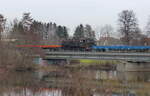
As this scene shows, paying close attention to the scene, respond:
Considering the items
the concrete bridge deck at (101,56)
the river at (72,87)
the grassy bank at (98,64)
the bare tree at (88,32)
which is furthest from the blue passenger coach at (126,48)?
the bare tree at (88,32)

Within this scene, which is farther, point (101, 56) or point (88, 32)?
point (88, 32)

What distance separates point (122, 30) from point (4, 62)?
132 feet

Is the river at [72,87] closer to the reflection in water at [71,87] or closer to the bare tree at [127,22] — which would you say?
the reflection in water at [71,87]

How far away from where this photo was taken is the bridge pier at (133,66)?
6769 centimetres

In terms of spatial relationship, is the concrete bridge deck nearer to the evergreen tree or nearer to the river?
the river

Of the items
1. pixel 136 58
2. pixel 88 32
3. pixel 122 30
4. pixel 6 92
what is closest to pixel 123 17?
pixel 122 30

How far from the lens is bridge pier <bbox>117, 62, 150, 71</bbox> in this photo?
67.7 m

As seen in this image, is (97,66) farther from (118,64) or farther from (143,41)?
(143,41)

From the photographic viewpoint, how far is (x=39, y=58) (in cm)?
7206

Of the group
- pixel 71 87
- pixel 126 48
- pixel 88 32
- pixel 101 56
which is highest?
pixel 88 32

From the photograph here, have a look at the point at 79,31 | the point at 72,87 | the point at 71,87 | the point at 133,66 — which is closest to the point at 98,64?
the point at 133,66

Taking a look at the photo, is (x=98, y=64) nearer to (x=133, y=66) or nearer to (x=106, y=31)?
(x=133, y=66)

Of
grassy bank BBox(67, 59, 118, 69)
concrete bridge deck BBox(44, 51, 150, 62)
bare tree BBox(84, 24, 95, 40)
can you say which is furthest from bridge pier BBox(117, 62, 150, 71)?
bare tree BBox(84, 24, 95, 40)

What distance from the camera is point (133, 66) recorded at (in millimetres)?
68625
